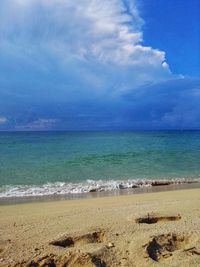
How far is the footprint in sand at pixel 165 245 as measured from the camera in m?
5.45

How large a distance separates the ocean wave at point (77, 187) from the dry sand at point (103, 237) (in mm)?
4866

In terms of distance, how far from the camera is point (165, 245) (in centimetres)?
580

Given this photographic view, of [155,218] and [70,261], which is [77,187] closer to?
[155,218]

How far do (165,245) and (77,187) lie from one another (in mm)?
9260

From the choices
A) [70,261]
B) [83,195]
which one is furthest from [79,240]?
[83,195]

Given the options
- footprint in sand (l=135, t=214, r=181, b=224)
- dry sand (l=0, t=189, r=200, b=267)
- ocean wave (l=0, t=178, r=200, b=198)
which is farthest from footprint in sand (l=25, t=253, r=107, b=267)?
ocean wave (l=0, t=178, r=200, b=198)

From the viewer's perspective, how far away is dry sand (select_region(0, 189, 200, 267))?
5.16m

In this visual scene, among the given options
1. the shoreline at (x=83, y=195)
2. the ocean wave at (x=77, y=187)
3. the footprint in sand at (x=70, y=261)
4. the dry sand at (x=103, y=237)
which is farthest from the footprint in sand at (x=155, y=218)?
the ocean wave at (x=77, y=187)

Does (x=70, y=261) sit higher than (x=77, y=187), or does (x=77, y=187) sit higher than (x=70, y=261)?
(x=70, y=261)

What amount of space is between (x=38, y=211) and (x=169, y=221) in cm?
364

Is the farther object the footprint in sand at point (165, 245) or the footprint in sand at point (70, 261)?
the footprint in sand at point (165, 245)

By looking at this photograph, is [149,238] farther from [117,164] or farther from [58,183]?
[117,164]

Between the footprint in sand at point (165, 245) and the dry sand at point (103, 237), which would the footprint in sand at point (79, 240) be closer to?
the dry sand at point (103, 237)

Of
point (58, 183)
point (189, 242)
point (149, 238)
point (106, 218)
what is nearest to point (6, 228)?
point (106, 218)
